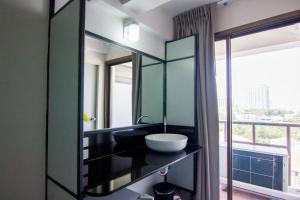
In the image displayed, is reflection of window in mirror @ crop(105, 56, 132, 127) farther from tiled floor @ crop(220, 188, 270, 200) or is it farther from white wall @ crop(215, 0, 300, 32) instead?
tiled floor @ crop(220, 188, 270, 200)

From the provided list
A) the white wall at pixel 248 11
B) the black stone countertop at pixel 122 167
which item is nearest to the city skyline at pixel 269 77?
the white wall at pixel 248 11

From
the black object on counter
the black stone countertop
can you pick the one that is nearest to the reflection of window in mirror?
the black stone countertop

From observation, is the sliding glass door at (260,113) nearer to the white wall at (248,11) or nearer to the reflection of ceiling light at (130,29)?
the white wall at (248,11)

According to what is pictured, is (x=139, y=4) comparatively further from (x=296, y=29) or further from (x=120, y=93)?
(x=296, y=29)

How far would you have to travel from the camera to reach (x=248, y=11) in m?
1.83

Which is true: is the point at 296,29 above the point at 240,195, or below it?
above

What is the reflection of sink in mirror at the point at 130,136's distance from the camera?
165cm

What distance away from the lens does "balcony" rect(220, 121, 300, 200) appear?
1877 millimetres

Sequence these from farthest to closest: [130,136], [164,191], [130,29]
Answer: [164,191]
[130,136]
[130,29]

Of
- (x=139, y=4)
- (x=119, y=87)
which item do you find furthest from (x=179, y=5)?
(x=119, y=87)

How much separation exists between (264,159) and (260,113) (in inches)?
22.8

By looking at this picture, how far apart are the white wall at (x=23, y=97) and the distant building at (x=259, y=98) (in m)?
2.03

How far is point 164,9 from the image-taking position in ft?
6.91

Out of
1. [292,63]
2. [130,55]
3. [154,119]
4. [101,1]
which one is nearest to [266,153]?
[292,63]
